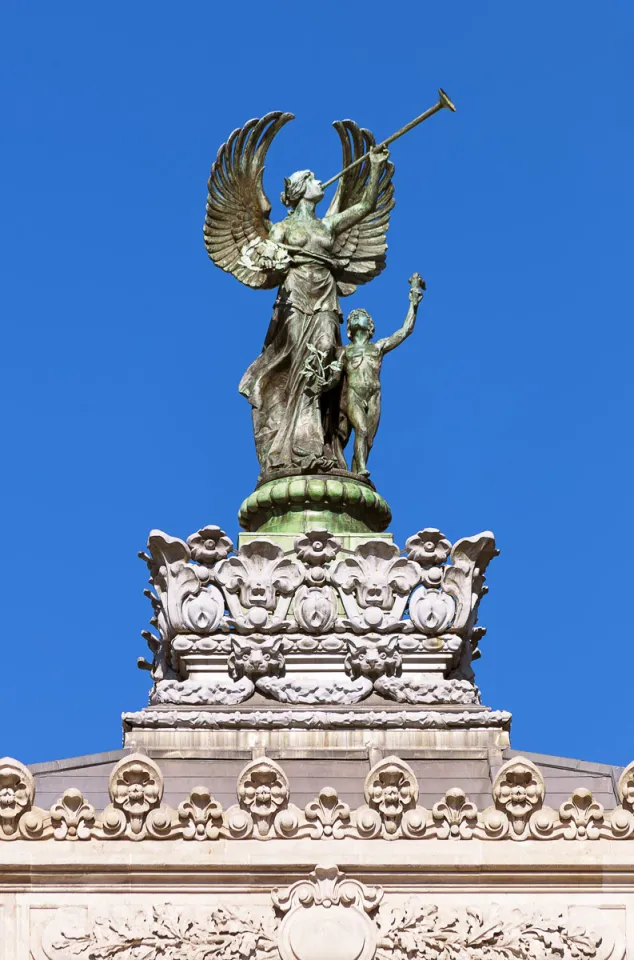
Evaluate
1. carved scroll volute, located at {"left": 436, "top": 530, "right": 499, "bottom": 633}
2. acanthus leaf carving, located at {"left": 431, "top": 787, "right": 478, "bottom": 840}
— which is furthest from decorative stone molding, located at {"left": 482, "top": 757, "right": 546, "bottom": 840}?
carved scroll volute, located at {"left": 436, "top": 530, "right": 499, "bottom": 633}

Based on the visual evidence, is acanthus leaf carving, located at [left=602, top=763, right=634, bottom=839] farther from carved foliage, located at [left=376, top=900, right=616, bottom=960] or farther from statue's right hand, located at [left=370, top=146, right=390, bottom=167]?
statue's right hand, located at [left=370, top=146, right=390, bottom=167]

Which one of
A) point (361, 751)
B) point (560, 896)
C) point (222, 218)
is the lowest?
point (560, 896)

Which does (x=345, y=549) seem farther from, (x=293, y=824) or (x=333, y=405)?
(x=293, y=824)

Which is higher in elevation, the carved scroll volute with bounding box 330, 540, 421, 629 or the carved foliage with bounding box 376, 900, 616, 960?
the carved scroll volute with bounding box 330, 540, 421, 629

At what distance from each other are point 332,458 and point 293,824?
15177mm

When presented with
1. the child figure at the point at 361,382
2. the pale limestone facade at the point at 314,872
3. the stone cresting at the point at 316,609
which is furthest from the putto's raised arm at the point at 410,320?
the pale limestone facade at the point at 314,872

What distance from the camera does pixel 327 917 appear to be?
1543 inches

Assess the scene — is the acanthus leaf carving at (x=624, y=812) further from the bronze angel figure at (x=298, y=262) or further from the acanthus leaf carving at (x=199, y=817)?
the bronze angel figure at (x=298, y=262)

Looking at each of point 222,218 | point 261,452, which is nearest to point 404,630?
point 261,452

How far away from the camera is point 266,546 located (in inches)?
1951

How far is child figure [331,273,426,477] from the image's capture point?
5438cm

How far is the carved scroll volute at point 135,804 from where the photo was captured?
130 ft

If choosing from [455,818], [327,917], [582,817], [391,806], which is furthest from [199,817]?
[582,817]

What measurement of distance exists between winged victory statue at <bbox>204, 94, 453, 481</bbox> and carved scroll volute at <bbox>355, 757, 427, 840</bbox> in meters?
14.2
